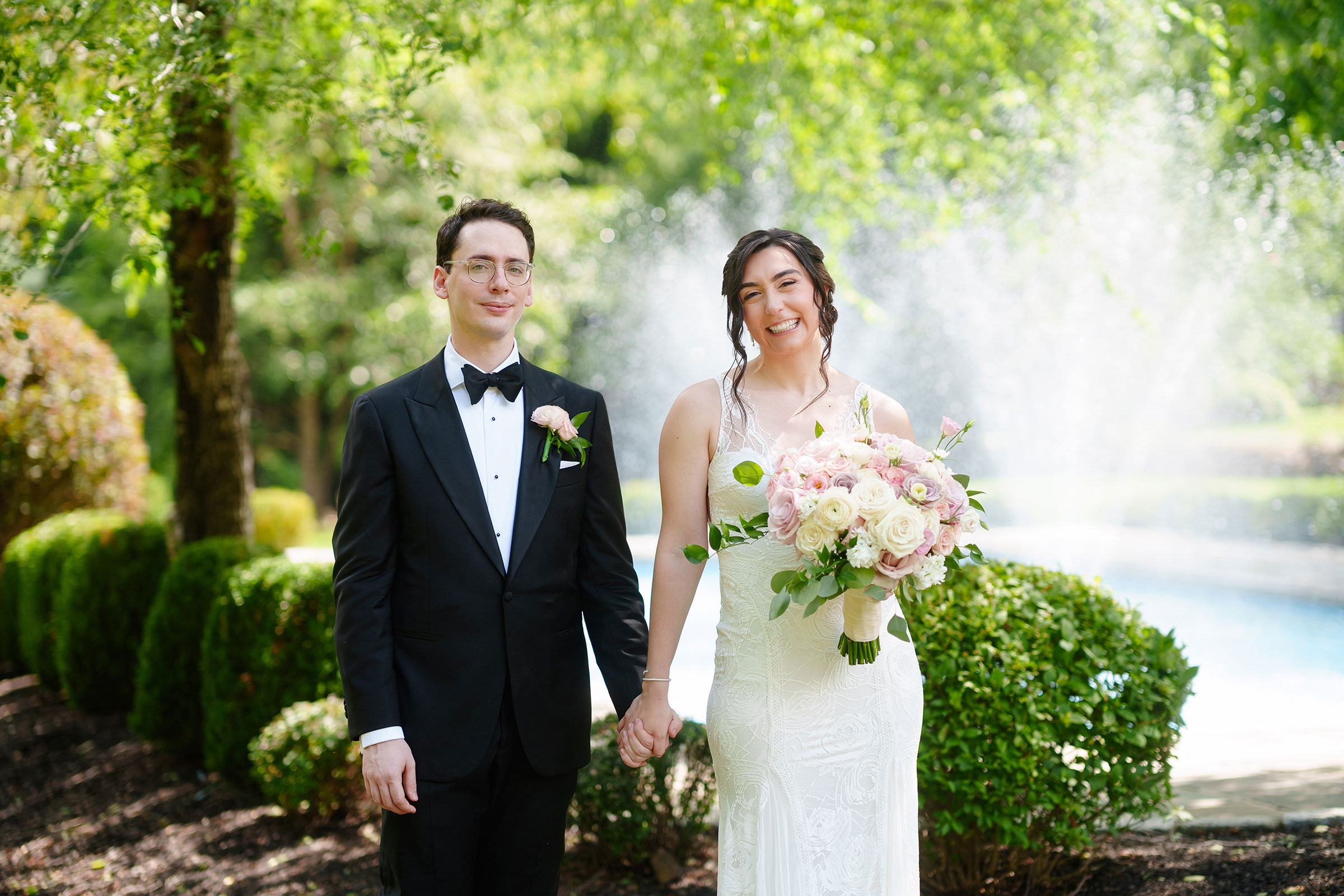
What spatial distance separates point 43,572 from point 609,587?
6458 mm

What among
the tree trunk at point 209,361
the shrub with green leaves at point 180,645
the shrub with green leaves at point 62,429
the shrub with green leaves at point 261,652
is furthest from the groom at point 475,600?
the shrub with green leaves at point 62,429

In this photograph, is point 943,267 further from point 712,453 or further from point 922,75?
point 712,453

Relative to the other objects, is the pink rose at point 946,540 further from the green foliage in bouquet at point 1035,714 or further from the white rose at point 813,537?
the green foliage in bouquet at point 1035,714

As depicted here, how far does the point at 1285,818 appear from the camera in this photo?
4051mm

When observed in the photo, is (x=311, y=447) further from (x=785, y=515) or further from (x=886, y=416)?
(x=785, y=515)

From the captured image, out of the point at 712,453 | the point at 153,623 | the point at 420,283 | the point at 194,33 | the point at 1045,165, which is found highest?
the point at 420,283

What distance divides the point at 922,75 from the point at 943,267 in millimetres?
9887

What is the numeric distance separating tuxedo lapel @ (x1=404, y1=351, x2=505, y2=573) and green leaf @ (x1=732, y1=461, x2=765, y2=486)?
0.60 metres

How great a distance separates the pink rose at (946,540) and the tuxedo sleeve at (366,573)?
126cm

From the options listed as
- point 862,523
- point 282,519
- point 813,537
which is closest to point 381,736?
point 813,537

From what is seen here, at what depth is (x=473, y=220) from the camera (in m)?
2.47

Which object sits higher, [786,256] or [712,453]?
[786,256]

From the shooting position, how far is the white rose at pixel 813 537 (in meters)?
2.16

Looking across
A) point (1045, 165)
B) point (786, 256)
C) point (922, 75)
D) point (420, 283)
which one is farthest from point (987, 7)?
point (420, 283)
